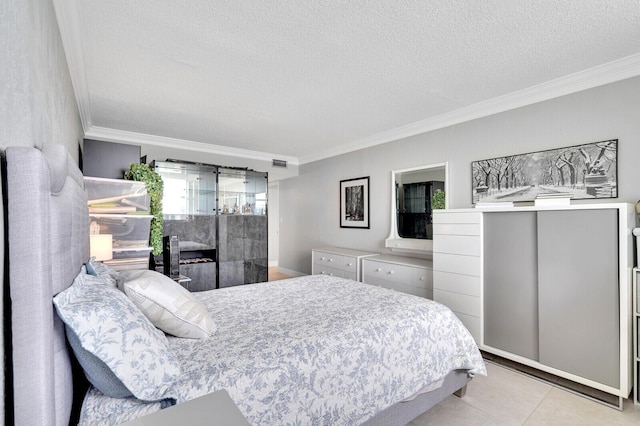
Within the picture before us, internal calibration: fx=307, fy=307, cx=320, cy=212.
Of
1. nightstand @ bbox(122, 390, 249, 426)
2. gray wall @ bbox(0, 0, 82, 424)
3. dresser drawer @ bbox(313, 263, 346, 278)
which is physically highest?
gray wall @ bbox(0, 0, 82, 424)

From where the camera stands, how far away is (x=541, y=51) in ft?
7.55

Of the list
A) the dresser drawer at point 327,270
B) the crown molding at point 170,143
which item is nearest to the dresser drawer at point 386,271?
the dresser drawer at point 327,270

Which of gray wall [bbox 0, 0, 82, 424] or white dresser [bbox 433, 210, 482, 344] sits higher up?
gray wall [bbox 0, 0, 82, 424]

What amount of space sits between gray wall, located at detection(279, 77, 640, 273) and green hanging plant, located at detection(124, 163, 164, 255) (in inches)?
112

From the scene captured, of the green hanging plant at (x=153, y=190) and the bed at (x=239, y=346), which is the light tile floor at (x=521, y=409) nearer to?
the bed at (x=239, y=346)

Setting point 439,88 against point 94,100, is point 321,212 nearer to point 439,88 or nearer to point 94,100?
point 439,88

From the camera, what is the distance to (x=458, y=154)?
3.62 metres

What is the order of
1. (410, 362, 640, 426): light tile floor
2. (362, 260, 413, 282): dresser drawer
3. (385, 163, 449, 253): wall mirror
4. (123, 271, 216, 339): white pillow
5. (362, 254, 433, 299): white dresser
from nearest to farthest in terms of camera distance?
(123, 271, 216, 339): white pillow < (410, 362, 640, 426): light tile floor < (362, 254, 433, 299): white dresser < (362, 260, 413, 282): dresser drawer < (385, 163, 449, 253): wall mirror

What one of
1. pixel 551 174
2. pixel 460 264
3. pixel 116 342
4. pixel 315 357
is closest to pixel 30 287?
pixel 116 342

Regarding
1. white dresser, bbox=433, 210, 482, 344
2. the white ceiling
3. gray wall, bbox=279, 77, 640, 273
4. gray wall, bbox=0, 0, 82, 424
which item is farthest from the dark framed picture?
gray wall, bbox=0, 0, 82, 424

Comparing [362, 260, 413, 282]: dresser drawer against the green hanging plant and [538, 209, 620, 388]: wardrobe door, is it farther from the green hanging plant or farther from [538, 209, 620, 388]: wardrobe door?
the green hanging plant

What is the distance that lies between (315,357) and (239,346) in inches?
15.2

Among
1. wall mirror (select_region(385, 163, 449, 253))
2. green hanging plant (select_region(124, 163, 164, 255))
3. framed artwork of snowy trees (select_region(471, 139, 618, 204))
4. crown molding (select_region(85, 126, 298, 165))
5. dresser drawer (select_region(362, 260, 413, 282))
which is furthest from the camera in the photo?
crown molding (select_region(85, 126, 298, 165))

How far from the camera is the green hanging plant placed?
129 inches
